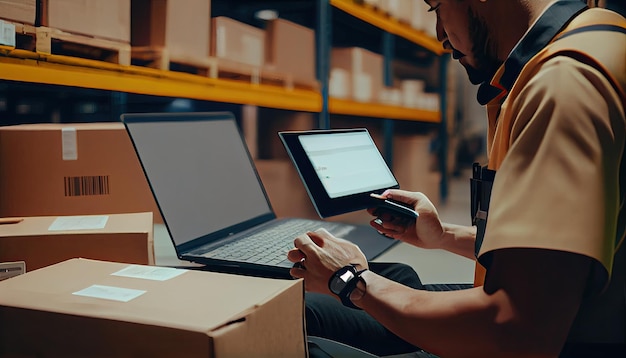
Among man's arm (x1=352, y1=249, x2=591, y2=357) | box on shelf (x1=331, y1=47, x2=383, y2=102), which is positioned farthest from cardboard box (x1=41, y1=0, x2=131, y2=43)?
box on shelf (x1=331, y1=47, x2=383, y2=102)

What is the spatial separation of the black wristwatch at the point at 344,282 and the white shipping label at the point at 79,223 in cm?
51

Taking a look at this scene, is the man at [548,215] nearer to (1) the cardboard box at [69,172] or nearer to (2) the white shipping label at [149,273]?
(2) the white shipping label at [149,273]

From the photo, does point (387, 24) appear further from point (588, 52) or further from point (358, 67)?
point (588, 52)

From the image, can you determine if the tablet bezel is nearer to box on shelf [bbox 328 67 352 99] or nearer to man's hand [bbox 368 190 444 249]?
man's hand [bbox 368 190 444 249]

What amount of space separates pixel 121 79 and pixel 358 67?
6.41ft

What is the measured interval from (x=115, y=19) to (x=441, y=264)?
3.71 feet

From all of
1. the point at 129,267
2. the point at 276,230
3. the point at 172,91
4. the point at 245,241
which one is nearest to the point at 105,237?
the point at 129,267

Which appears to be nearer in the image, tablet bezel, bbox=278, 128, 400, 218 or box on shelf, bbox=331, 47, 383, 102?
tablet bezel, bbox=278, 128, 400, 218

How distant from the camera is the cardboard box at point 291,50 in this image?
238cm

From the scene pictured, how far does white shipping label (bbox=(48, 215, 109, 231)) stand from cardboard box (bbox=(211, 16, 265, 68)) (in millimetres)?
926

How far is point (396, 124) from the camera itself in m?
4.58

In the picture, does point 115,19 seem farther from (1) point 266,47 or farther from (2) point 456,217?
(2) point 456,217

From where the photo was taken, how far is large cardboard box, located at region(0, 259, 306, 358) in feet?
2.02

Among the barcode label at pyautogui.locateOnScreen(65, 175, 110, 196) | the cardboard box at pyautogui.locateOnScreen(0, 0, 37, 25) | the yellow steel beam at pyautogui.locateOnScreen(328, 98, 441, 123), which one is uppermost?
the cardboard box at pyautogui.locateOnScreen(0, 0, 37, 25)
